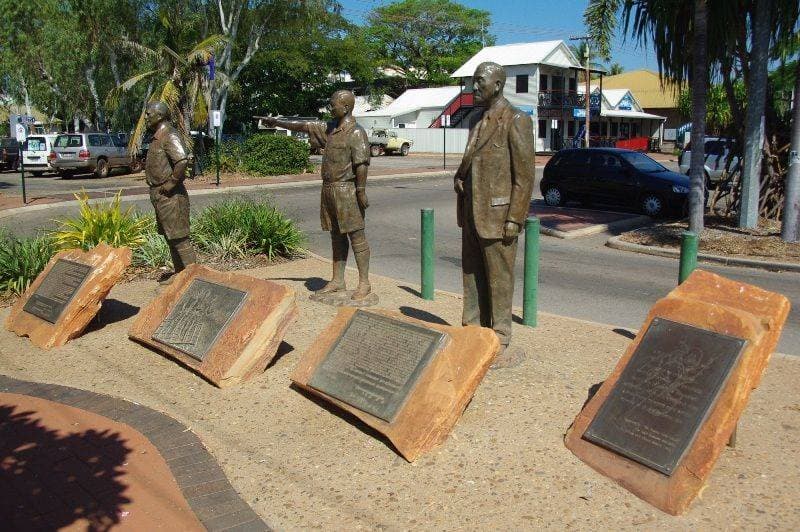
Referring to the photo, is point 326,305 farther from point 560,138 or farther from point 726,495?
point 560,138

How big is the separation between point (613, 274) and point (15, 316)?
7681mm

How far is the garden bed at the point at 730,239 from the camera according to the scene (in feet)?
38.0

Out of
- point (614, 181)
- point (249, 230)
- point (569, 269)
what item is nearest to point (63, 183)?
point (249, 230)

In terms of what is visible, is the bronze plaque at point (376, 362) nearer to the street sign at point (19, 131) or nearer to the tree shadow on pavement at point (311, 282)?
the tree shadow on pavement at point (311, 282)

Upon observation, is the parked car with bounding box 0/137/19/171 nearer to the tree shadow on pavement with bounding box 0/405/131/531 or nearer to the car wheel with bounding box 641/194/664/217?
the car wheel with bounding box 641/194/664/217

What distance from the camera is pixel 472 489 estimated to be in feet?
13.6

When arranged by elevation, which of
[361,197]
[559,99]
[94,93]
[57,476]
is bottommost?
[57,476]

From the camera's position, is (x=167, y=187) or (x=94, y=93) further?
(x=94, y=93)

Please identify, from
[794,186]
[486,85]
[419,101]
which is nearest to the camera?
[486,85]

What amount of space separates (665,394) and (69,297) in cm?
544

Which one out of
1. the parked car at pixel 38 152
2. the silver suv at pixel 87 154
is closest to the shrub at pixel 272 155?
the silver suv at pixel 87 154

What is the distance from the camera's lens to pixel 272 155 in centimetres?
2870

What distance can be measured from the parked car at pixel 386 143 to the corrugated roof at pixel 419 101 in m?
7.42

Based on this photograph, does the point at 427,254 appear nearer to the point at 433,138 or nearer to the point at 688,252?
the point at 688,252
